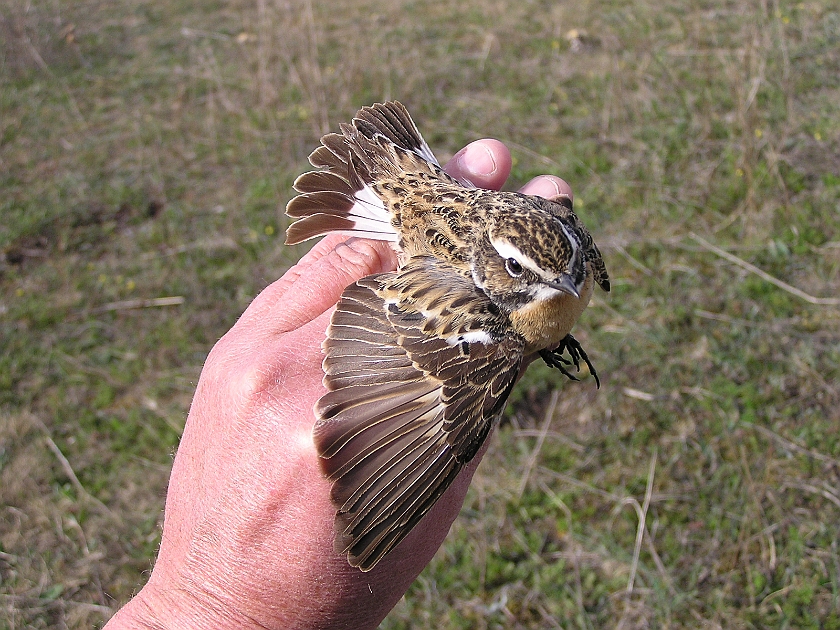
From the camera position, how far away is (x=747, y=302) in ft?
19.0

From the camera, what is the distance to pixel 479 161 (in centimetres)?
406

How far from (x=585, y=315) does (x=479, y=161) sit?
7.43 ft

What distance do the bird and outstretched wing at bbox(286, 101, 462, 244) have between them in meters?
0.01

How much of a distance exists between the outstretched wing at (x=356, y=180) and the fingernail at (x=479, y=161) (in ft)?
0.50

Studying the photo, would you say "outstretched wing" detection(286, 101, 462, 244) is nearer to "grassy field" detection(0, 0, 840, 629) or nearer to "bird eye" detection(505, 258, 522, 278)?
"bird eye" detection(505, 258, 522, 278)

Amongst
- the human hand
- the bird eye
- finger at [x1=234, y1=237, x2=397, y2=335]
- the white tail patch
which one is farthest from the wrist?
the bird eye

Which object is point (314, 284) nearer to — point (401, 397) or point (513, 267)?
point (401, 397)

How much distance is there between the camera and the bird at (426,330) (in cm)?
276

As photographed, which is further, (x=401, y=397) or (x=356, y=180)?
(x=356, y=180)

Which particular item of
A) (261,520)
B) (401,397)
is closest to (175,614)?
(261,520)

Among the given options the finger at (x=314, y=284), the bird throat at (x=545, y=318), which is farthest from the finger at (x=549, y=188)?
the finger at (x=314, y=284)

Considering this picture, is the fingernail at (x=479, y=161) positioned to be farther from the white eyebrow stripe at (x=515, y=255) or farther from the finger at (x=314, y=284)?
the white eyebrow stripe at (x=515, y=255)

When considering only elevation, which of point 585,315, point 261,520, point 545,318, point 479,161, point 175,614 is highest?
point 479,161

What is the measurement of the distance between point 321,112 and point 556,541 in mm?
5208
